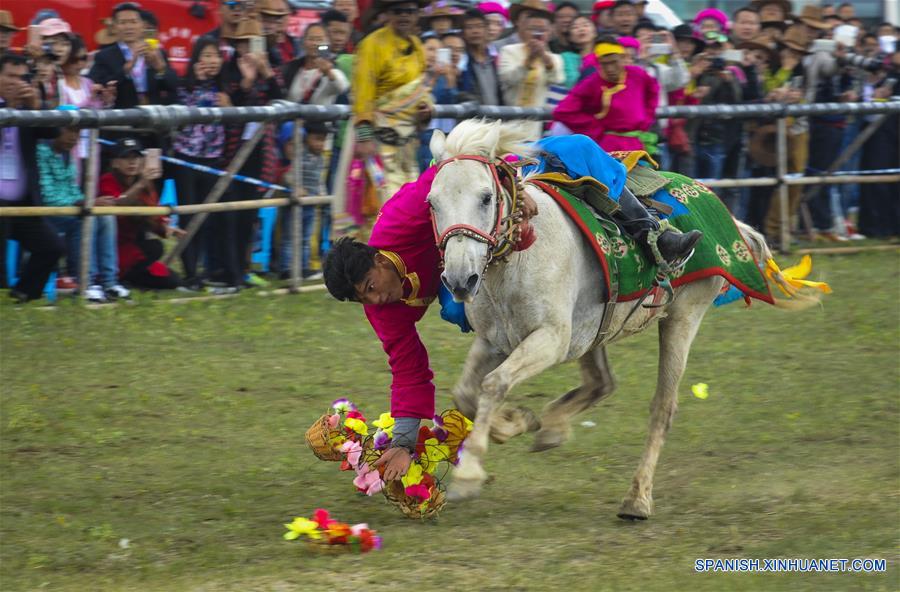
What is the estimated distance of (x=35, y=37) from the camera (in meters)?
10.4

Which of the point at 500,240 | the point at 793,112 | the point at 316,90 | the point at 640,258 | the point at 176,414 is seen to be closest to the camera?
the point at 500,240

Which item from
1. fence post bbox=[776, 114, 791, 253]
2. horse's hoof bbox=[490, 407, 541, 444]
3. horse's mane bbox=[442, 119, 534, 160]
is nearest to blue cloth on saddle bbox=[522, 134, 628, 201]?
horse's mane bbox=[442, 119, 534, 160]

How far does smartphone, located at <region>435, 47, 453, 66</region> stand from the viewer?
38.2ft

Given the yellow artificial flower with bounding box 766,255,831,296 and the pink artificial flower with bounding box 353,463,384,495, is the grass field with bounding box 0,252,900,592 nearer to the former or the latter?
the pink artificial flower with bounding box 353,463,384,495

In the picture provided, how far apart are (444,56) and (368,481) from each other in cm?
647

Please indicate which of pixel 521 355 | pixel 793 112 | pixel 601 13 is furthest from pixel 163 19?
pixel 521 355

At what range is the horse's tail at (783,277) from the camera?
735 cm

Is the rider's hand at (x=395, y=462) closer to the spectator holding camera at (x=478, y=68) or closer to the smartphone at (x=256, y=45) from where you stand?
the smartphone at (x=256, y=45)

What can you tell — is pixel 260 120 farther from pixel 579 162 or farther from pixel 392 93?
pixel 579 162

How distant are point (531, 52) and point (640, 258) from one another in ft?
18.8

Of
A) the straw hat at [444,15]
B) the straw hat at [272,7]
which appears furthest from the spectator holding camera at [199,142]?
the straw hat at [444,15]

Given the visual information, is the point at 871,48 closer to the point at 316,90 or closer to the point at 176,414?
the point at 316,90

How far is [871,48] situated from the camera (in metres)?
15.8

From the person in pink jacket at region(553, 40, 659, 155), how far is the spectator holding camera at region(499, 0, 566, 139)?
4.09 feet
